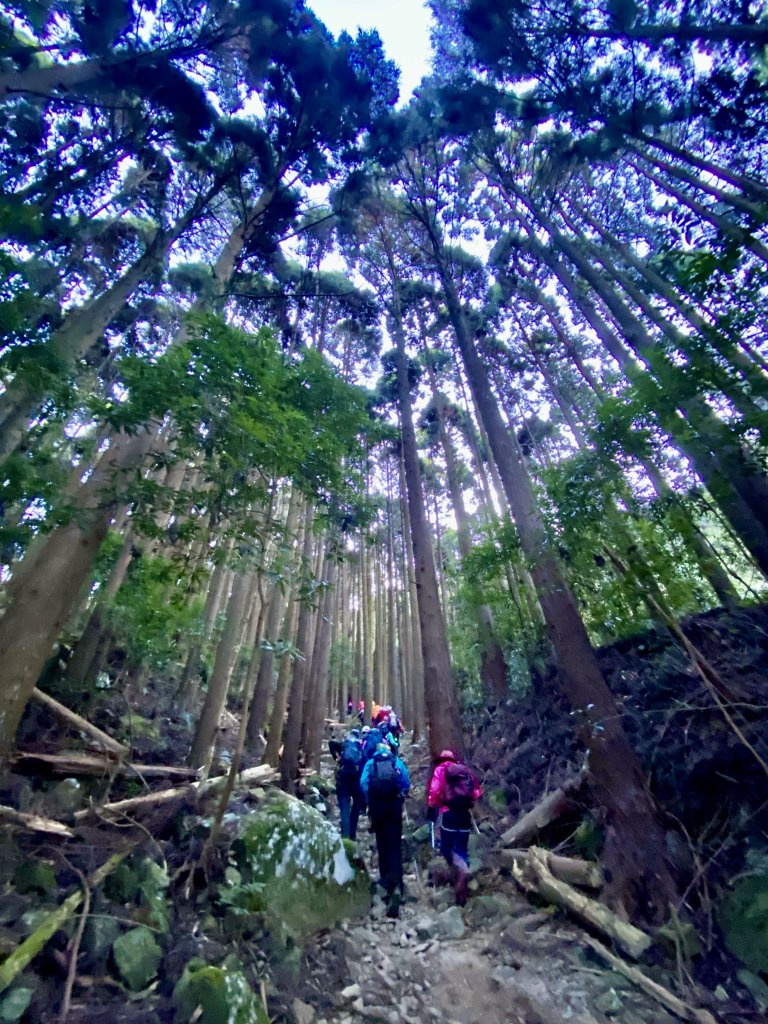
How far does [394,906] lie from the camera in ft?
14.7

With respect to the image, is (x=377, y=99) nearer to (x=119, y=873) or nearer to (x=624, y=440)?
(x=624, y=440)

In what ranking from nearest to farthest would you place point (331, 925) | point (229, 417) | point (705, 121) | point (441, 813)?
point (331, 925)
point (229, 417)
point (441, 813)
point (705, 121)

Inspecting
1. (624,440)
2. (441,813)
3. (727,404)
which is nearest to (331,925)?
(441,813)

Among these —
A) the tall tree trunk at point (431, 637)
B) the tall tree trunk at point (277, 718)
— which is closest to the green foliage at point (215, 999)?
the tall tree trunk at point (431, 637)

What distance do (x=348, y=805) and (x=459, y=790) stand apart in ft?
7.30

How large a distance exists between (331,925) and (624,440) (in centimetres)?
656

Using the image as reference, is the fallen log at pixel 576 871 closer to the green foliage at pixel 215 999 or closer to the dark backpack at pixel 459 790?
the dark backpack at pixel 459 790

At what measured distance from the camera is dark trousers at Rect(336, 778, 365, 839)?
6359mm

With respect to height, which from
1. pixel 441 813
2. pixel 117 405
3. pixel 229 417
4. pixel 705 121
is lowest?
pixel 441 813

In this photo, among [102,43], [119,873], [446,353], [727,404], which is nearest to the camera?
[119,873]

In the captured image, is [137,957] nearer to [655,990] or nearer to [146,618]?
[655,990]

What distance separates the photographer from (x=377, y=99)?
10.3 m

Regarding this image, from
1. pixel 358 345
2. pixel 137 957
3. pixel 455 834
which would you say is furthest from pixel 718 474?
pixel 358 345

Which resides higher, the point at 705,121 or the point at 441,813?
the point at 705,121
